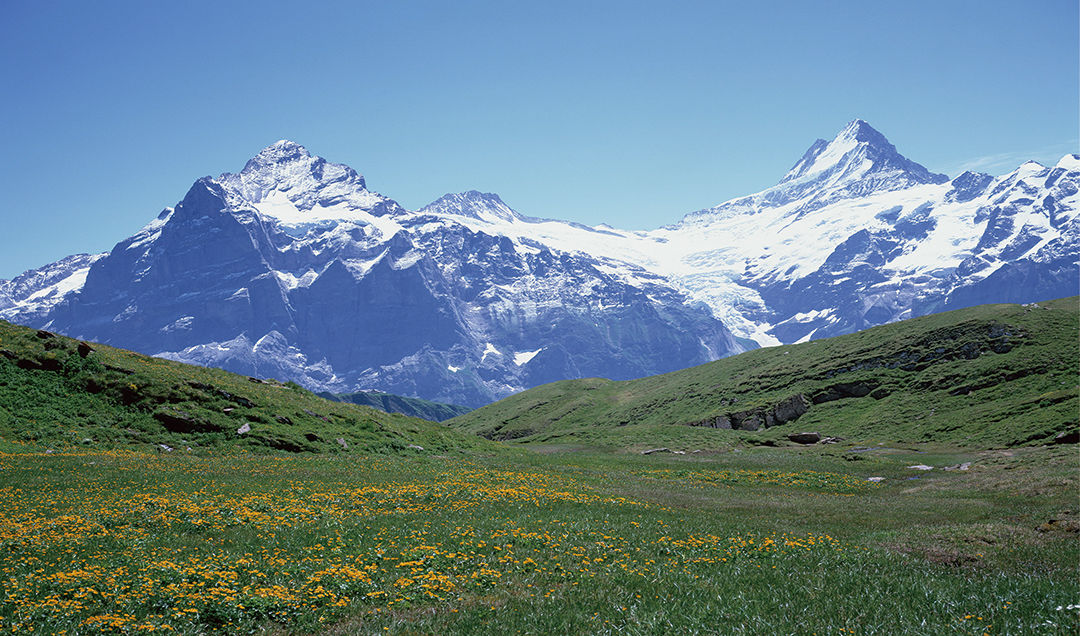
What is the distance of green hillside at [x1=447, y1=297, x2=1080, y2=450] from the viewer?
88.2m

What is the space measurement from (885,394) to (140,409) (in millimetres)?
117703

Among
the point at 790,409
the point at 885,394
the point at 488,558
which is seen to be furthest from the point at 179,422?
the point at 885,394

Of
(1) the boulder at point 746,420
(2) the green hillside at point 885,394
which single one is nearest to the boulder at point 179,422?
(2) the green hillside at point 885,394

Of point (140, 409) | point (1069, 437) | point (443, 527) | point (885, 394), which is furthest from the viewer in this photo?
point (885, 394)

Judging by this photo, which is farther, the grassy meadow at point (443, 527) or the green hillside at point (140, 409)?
the green hillside at point (140, 409)

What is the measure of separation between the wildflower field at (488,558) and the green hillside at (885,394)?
58619 millimetres

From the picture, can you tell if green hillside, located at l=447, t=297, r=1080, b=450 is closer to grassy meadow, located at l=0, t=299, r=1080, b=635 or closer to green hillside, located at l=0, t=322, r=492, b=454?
grassy meadow, located at l=0, t=299, r=1080, b=635

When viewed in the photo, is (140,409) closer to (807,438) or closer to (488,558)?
(488,558)

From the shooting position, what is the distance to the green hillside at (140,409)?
43.8m

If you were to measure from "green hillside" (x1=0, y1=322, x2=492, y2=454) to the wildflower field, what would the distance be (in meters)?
10.6

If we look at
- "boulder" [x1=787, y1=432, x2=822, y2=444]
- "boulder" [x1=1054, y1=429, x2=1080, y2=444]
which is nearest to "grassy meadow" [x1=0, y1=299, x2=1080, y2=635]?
"boulder" [x1=1054, y1=429, x2=1080, y2=444]

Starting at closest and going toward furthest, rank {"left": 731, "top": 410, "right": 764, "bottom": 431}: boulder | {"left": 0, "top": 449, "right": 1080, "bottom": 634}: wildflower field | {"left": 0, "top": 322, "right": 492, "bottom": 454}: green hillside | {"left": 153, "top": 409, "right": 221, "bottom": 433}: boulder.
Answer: {"left": 0, "top": 449, "right": 1080, "bottom": 634}: wildflower field, {"left": 0, "top": 322, "right": 492, "bottom": 454}: green hillside, {"left": 153, "top": 409, "right": 221, "bottom": 433}: boulder, {"left": 731, "top": 410, "right": 764, "bottom": 431}: boulder

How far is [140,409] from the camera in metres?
47.7

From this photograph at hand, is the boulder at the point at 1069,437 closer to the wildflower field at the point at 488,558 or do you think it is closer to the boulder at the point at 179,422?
the wildflower field at the point at 488,558
